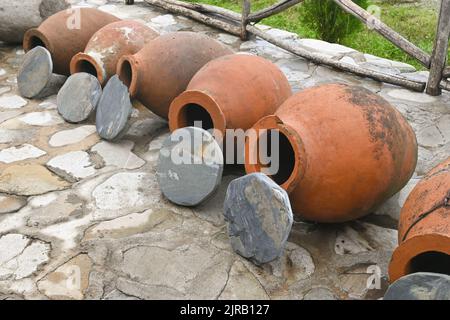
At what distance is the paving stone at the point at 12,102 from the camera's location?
4758 millimetres

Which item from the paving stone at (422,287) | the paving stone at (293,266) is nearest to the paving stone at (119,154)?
the paving stone at (293,266)

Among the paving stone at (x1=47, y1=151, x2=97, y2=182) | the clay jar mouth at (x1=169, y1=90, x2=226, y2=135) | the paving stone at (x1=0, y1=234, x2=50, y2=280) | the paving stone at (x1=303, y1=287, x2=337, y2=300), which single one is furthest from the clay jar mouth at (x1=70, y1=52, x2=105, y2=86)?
the paving stone at (x1=303, y1=287, x2=337, y2=300)

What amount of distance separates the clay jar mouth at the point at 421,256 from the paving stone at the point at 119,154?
1956 mm

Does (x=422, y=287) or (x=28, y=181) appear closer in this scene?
(x=422, y=287)

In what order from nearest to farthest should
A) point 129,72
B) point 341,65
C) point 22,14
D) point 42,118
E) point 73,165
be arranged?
point 73,165 → point 129,72 → point 42,118 → point 341,65 → point 22,14

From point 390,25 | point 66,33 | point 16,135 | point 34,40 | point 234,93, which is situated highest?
point 234,93

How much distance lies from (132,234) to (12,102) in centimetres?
229

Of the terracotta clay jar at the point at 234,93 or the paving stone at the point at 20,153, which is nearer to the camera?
the terracotta clay jar at the point at 234,93

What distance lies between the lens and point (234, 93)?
3492 millimetres

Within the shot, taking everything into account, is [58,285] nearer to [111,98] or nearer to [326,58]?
[111,98]

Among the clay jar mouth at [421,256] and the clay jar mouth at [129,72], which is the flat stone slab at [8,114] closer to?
the clay jar mouth at [129,72]

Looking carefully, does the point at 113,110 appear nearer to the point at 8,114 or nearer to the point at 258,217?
the point at 8,114

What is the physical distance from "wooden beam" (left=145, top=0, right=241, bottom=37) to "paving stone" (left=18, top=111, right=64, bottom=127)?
8.26 ft

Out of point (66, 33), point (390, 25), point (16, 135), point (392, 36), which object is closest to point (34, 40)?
point (66, 33)
